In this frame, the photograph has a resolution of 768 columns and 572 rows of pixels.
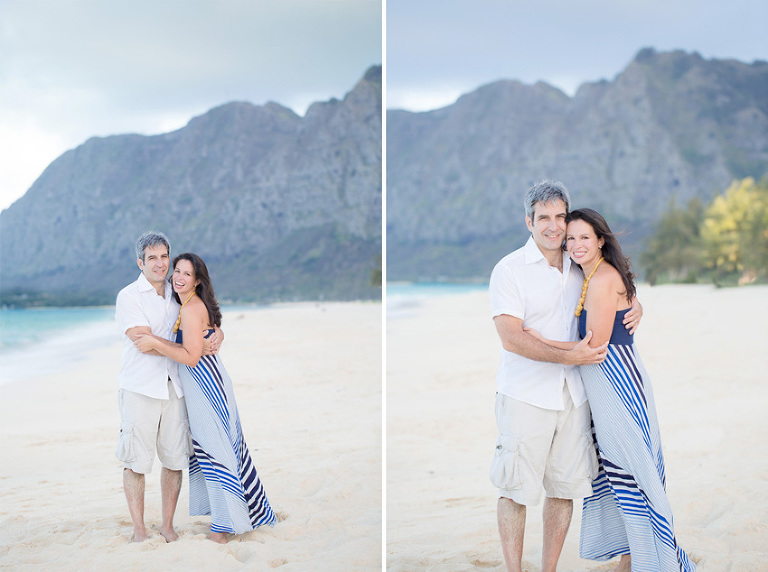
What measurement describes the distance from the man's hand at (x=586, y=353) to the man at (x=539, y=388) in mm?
124

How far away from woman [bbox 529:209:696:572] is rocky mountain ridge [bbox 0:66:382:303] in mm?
24976

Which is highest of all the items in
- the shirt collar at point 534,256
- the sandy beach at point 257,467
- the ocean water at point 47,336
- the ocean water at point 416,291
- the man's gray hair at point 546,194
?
the man's gray hair at point 546,194

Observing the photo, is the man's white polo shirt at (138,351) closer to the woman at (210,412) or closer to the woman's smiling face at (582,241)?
the woman at (210,412)

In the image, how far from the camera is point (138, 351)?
3.14 metres

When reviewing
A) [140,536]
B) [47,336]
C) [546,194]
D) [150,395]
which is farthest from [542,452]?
[47,336]

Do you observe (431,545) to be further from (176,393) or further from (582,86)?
(582,86)

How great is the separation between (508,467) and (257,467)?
273 centimetres

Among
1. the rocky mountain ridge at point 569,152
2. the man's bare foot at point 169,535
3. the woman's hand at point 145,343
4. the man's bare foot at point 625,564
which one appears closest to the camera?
the man's bare foot at point 625,564

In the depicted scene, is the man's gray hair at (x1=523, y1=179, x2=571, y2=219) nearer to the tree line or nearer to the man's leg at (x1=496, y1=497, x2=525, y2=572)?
the man's leg at (x1=496, y1=497, x2=525, y2=572)

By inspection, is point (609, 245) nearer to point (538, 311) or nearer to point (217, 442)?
point (538, 311)

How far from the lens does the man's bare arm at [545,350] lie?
94.9 inches

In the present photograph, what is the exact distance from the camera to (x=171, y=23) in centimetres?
3212

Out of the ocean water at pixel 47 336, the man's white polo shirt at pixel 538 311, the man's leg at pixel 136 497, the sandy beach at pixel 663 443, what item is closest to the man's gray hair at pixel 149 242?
the man's leg at pixel 136 497

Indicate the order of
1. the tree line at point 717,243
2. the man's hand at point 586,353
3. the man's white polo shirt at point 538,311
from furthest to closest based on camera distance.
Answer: the tree line at point 717,243
the man's white polo shirt at point 538,311
the man's hand at point 586,353
